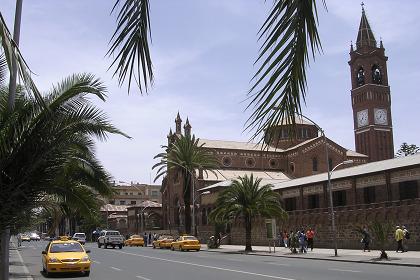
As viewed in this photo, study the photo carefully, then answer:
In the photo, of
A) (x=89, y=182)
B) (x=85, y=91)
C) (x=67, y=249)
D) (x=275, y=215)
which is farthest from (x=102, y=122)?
(x=275, y=215)

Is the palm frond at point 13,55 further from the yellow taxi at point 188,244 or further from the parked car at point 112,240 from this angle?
the parked car at point 112,240

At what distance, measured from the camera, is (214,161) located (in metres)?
66.2

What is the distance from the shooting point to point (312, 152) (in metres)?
79.6

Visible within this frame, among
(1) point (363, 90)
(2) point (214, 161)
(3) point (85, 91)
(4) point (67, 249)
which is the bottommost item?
(4) point (67, 249)

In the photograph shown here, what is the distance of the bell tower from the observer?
9419cm

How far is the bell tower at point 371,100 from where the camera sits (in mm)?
94188

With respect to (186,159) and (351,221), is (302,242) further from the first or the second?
(186,159)

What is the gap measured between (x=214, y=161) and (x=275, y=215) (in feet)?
68.7

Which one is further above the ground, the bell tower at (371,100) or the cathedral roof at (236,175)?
the bell tower at (371,100)

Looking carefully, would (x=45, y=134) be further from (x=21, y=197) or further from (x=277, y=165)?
(x=277, y=165)

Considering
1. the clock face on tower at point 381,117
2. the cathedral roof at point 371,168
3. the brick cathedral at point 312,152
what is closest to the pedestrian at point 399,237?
the cathedral roof at point 371,168

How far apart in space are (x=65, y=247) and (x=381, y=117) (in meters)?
82.8

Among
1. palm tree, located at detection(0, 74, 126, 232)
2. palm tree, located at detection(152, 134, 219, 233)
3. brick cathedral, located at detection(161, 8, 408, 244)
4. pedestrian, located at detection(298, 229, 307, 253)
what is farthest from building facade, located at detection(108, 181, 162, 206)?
palm tree, located at detection(0, 74, 126, 232)

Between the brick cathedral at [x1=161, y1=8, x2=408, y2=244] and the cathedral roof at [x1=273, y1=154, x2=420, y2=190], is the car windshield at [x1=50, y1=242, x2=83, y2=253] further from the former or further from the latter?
the brick cathedral at [x1=161, y1=8, x2=408, y2=244]
